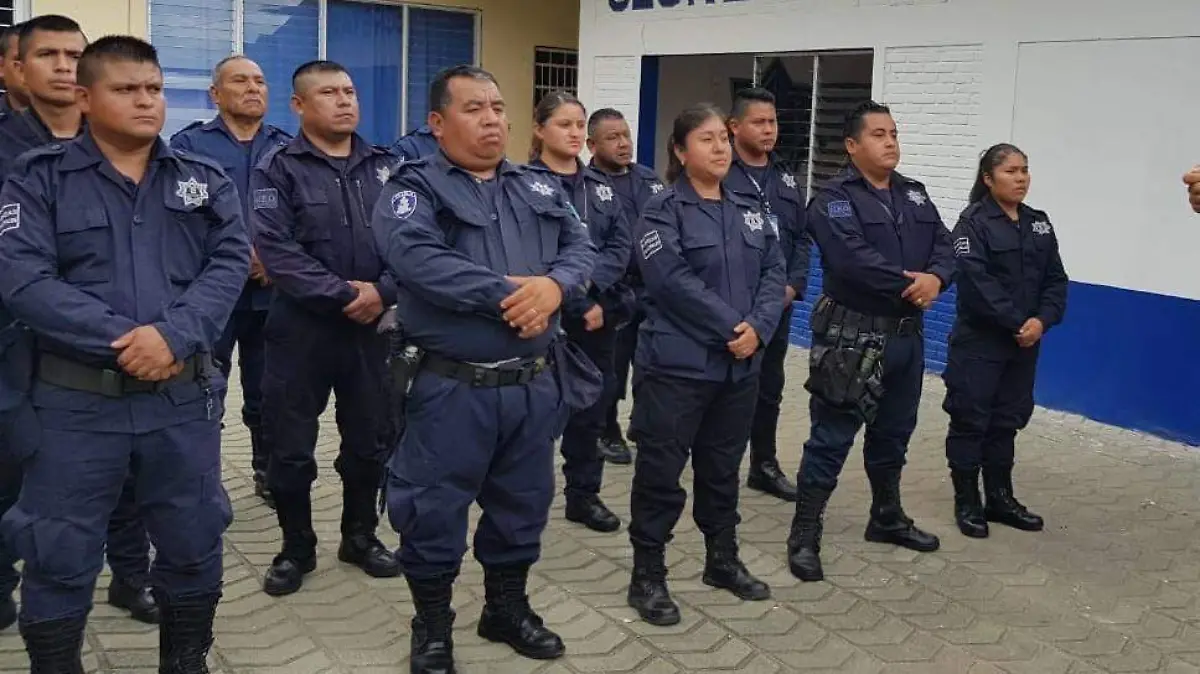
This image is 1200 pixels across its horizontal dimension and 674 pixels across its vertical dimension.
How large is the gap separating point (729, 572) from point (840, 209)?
1572 mm

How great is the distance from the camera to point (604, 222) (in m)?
5.29

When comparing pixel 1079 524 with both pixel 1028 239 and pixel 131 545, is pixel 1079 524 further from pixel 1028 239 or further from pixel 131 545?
pixel 131 545

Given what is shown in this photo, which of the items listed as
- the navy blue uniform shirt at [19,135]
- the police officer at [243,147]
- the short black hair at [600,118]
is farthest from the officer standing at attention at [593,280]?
the navy blue uniform shirt at [19,135]

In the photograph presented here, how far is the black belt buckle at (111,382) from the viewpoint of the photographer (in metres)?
3.04

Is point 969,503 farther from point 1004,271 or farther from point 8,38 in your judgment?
point 8,38

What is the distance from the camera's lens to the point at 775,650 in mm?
3928

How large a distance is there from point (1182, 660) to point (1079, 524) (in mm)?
1512

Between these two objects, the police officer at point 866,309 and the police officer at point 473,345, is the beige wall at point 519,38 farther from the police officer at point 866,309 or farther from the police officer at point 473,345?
the police officer at point 473,345

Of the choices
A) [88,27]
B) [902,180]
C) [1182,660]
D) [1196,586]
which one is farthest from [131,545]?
[88,27]

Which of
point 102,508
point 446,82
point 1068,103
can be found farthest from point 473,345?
point 1068,103

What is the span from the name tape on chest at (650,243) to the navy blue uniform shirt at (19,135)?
2.03 m

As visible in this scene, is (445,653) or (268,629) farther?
(268,629)

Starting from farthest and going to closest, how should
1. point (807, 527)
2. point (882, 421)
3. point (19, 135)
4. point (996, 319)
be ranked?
point (996, 319), point (882, 421), point (807, 527), point (19, 135)

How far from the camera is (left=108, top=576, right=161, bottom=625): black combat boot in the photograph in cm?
398
